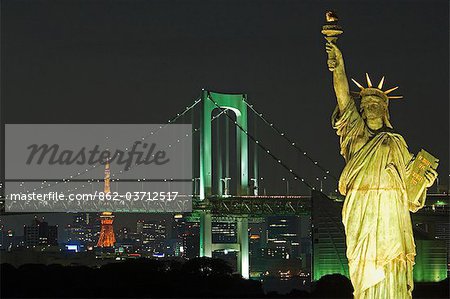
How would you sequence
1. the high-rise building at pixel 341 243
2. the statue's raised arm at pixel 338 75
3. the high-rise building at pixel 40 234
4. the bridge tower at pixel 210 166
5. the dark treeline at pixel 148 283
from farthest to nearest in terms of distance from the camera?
the high-rise building at pixel 40 234 → the bridge tower at pixel 210 166 → the high-rise building at pixel 341 243 → the dark treeline at pixel 148 283 → the statue's raised arm at pixel 338 75

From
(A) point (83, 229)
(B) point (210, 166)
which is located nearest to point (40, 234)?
(A) point (83, 229)

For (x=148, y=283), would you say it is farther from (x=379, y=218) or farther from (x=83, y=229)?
(x=83, y=229)

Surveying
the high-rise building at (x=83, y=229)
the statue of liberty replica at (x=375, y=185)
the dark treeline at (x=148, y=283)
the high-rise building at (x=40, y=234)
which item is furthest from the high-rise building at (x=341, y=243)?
the high-rise building at (x=83, y=229)

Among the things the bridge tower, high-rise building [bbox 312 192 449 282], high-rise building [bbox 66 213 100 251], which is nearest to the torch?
high-rise building [bbox 312 192 449 282]

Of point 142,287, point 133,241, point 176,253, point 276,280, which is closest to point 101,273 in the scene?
point 142,287

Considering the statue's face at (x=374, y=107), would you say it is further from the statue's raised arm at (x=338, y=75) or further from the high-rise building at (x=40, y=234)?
the high-rise building at (x=40, y=234)

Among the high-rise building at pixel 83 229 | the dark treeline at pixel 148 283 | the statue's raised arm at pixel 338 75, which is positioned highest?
the high-rise building at pixel 83 229

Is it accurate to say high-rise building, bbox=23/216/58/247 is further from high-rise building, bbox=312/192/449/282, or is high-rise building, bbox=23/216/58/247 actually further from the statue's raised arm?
the statue's raised arm
